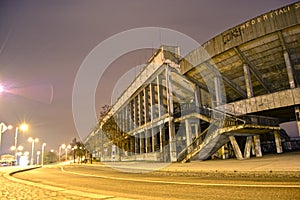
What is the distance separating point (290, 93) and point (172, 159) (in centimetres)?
1498

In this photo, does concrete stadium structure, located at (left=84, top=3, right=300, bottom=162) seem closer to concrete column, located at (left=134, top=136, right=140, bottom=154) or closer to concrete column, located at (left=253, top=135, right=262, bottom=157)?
concrete column, located at (left=253, top=135, right=262, bottom=157)

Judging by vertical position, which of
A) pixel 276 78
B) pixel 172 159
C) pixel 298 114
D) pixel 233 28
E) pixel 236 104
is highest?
pixel 233 28

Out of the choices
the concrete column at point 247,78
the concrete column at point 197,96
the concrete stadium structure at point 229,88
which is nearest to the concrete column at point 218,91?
the concrete stadium structure at point 229,88

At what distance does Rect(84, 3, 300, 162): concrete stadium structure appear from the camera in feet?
71.3

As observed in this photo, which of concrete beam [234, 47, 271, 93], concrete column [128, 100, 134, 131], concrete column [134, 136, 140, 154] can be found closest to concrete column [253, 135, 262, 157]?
concrete beam [234, 47, 271, 93]

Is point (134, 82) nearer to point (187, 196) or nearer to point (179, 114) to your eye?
point (179, 114)

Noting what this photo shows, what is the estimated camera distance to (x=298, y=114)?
2223 centimetres

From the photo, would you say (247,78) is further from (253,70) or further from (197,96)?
(197,96)

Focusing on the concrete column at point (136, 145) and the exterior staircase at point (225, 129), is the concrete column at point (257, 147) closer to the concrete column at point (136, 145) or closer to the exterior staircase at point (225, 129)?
the exterior staircase at point (225, 129)

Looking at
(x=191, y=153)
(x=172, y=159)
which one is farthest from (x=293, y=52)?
(x=172, y=159)

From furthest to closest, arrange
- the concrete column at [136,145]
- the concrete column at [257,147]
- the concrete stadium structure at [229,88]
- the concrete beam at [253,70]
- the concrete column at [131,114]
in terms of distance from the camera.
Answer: the concrete column at [131,114], the concrete column at [136,145], the concrete beam at [253,70], the concrete column at [257,147], the concrete stadium structure at [229,88]

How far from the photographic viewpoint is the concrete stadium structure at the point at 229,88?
21719 mm

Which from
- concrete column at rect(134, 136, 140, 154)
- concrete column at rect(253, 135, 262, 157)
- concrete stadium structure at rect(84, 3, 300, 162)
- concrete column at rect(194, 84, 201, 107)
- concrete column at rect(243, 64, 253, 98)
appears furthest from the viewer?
concrete column at rect(134, 136, 140, 154)

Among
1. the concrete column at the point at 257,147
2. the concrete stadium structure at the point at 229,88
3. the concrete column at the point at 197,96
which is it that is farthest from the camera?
the concrete column at the point at 197,96
